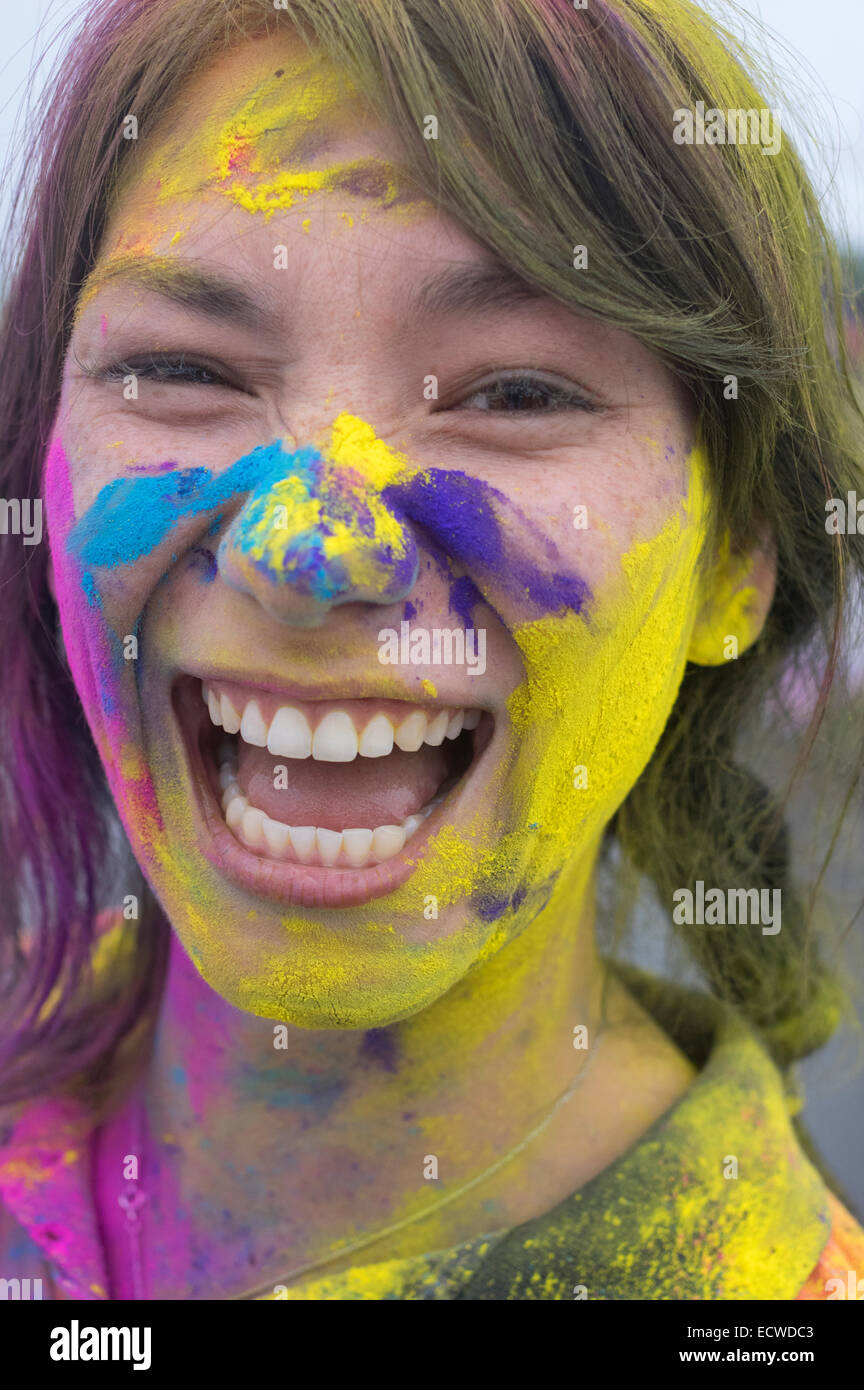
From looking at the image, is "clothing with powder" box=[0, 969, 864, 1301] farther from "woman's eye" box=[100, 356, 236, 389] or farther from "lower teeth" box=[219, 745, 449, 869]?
"woman's eye" box=[100, 356, 236, 389]

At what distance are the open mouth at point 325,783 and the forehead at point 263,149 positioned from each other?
25.4 inches

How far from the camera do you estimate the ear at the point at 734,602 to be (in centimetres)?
204

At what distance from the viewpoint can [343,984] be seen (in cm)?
162

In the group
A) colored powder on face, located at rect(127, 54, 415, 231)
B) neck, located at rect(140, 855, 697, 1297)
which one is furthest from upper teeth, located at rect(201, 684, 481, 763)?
colored powder on face, located at rect(127, 54, 415, 231)

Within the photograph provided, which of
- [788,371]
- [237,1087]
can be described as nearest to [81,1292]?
[237,1087]

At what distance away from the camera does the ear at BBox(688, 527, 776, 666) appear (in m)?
2.04

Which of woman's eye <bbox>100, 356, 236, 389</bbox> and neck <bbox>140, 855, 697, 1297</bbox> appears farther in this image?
neck <bbox>140, 855, 697, 1297</bbox>

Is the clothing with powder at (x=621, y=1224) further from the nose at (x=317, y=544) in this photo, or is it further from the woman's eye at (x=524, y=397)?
the woman's eye at (x=524, y=397)

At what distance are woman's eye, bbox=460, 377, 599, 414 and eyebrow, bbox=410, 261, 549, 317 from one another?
0.11 m

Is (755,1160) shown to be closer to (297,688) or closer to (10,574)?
(297,688)
